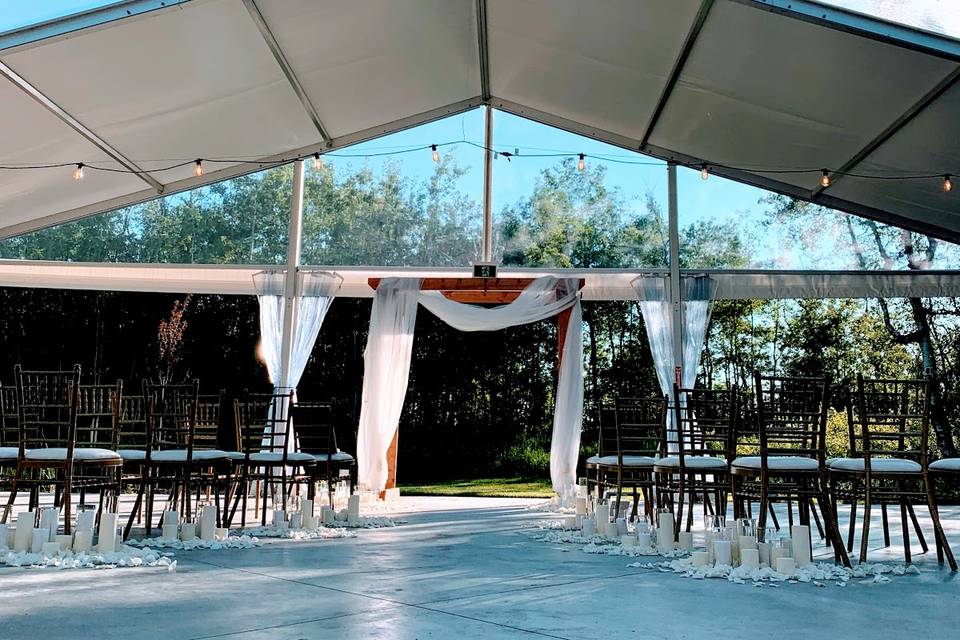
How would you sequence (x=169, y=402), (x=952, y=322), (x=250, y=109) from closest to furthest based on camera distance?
1. (x=169, y=402)
2. (x=250, y=109)
3. (x=952, y=322)

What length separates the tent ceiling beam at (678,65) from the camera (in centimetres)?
616

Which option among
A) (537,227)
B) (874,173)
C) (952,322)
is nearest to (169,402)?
(537,227)

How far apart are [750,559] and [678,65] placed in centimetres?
449

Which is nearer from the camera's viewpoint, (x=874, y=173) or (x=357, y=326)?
(x=874, y=173)

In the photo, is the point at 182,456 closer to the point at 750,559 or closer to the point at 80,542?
the point at 80,542

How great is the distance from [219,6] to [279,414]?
13.5 feet

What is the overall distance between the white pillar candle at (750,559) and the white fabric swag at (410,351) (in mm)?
4239

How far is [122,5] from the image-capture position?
566cm

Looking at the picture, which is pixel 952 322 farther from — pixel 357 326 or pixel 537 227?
pixel 357 326

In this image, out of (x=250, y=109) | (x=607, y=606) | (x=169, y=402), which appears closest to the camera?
(x=607, y=606)

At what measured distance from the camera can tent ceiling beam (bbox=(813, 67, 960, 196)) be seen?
595 cm

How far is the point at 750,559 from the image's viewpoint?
13.0 feet

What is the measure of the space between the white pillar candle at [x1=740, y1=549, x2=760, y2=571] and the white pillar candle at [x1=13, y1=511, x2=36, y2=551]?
3.41m

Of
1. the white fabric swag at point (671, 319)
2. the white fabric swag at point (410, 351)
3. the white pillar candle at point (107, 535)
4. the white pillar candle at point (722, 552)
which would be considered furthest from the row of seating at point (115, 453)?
the white fabric swag at point (671, 319)
